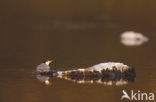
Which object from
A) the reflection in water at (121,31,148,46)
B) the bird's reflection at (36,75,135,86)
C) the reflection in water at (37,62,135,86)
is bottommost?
the bird's reflection at (36,75,135,86)

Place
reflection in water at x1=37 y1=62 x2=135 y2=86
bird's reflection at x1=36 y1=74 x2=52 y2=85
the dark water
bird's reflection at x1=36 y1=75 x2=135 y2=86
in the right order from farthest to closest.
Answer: reflection in water at x1=37 y1=62 x2=135 y2=86 → bird's reflection at x1=36 y1=74 x2=52 y2=85 → bird's reflection at x1=36 y1=75 x2=135 y2=86 → the dark water

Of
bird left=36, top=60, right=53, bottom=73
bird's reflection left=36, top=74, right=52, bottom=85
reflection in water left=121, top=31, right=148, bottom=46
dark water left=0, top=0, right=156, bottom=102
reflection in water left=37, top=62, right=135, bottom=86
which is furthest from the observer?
reflection in water left=121, top=31, right=148, bottom=46

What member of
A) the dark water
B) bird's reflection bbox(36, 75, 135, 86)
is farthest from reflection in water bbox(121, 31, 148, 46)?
bird's reflection bbox(36, 75, 135, 86)

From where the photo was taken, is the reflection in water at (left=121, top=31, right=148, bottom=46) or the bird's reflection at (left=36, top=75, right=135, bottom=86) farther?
the reflection in water at (left=121, top=31, right=148, bottom=46)

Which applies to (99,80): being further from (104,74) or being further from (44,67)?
(44,67)

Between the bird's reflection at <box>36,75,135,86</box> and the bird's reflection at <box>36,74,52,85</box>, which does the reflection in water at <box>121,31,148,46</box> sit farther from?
the bird's reflection at <box>36,75,135,86</box>

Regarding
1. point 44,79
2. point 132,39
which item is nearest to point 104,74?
point 44,79

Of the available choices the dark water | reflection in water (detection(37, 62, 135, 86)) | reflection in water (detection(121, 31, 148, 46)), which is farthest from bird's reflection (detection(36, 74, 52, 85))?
reflection in water (detection(121, 31, 148, 46))

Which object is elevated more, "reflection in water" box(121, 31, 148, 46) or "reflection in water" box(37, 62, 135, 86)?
"reflection in water" box(121, 31, 148, 46)

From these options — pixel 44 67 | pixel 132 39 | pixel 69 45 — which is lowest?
pixel 44 67
